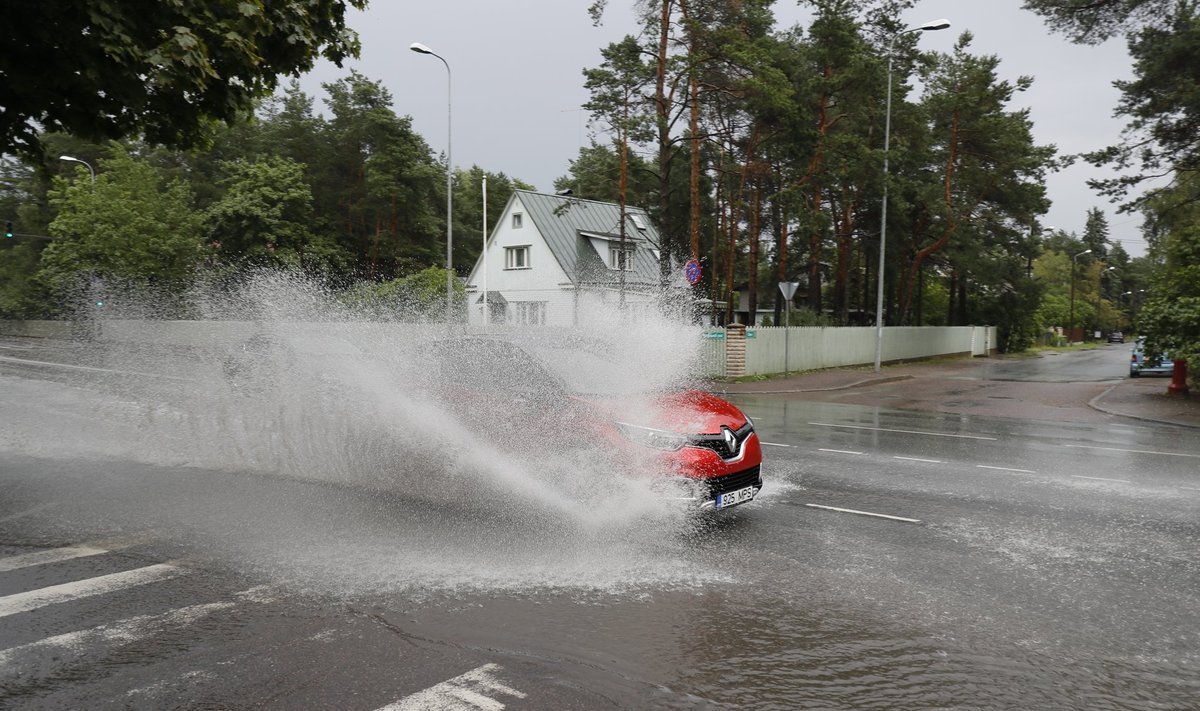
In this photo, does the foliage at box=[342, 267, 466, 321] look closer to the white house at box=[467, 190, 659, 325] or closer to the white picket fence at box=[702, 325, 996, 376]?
the white house at box=[467, 190, 659, 325]

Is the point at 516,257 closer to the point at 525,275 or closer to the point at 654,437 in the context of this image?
the point at 525,275

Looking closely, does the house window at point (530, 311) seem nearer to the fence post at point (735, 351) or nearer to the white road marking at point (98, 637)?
the fence post at point (735, 351)

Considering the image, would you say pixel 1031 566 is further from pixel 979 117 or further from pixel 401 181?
pixel 401 181

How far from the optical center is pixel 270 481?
797 centimetres

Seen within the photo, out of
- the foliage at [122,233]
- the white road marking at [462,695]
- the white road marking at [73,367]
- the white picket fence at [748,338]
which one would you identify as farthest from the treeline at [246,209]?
the white road marking at [462,695]

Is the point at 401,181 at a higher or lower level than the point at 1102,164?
higher

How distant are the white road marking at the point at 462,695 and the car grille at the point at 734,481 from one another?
2.59 metres

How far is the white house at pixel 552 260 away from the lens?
41062 mm

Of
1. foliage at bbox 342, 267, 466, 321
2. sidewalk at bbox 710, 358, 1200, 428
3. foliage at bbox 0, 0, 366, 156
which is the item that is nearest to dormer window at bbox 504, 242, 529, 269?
foliage at bbox 342, 267, 466, 321

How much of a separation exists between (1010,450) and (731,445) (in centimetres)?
783

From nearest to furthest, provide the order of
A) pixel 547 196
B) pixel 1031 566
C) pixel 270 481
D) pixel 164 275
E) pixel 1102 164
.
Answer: pixel 1031 566 → pixel 270 481 → pixel 1102 164 → pixel 164 275 → pixel 547 196

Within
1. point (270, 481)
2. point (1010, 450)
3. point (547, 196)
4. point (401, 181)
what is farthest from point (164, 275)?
point (1010, 450)

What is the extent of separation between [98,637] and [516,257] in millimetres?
39995

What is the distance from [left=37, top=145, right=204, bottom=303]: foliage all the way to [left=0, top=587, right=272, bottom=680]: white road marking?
36849 millimetres
